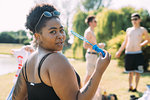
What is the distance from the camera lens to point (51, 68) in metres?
1.27

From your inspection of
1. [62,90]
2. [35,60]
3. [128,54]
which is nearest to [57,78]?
[62,90]

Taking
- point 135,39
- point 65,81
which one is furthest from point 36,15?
point 135,39

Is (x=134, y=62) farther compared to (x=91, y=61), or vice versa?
(x=134, y=62)

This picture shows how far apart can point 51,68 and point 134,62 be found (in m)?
4.47

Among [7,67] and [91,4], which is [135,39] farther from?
[91,4]

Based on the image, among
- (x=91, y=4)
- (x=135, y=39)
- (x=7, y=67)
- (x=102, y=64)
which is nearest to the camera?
(x=102, y=64)

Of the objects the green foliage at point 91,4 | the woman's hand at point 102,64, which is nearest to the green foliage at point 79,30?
the woman's hand at point 102,64

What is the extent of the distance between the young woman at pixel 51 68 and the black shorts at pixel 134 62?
414cm

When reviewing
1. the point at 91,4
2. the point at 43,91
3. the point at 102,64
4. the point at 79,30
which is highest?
the point at 91,4

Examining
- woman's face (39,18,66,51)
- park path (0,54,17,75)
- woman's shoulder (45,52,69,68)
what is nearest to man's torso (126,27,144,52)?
woman's face (39,18,66,51)

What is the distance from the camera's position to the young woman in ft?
4.17

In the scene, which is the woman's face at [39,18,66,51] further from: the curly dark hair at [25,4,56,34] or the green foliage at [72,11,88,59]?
the green foliage at [72,11,88,59]

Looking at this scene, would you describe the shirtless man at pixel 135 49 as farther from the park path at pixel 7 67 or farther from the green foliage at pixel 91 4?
the green foliage at pixel 91 4

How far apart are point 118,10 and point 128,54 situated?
34.4 ft
